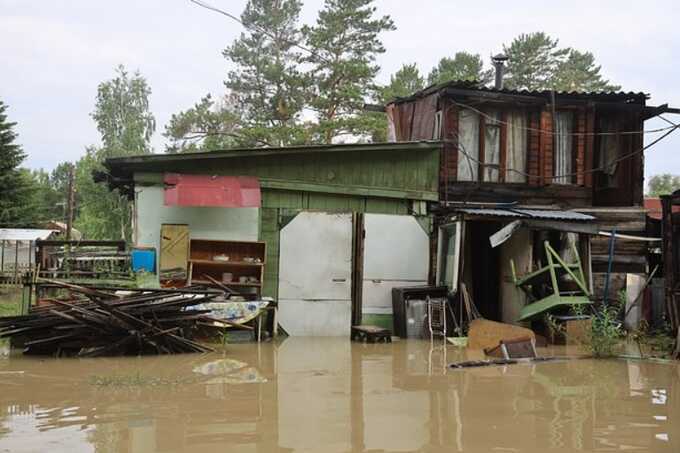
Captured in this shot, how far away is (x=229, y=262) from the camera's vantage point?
490 inches

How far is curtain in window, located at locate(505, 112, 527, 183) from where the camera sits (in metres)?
14.5

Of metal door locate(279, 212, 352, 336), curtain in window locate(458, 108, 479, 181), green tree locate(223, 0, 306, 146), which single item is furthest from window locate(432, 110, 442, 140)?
green tree locate(223, 0, 306, 146)

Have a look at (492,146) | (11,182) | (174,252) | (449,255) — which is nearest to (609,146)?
(492,146)

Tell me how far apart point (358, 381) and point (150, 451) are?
348 centimetres

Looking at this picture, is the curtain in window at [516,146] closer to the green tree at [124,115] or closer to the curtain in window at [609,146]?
the curtain in window at [609,146]

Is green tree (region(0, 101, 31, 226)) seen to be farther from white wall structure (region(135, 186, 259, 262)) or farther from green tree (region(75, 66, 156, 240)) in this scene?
white wall structure (region(135, 186, 259, 262))

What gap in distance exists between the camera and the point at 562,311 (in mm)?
11859

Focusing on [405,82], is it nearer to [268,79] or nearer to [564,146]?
[268,79]

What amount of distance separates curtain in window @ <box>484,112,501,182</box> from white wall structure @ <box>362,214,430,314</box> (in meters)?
2.18

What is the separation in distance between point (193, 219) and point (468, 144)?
20.3ft

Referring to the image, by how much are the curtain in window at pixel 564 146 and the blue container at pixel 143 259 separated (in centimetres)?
886

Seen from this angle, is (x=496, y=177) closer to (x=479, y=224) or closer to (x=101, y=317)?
(x=479, y=224)

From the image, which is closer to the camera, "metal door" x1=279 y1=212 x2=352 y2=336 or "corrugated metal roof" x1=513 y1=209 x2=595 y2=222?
"corrugated metal roof" x1=513 y1=209 x2=595 y2=222

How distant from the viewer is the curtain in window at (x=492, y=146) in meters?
14.4
